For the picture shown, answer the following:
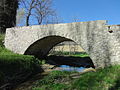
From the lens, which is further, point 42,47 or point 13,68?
point 42,47

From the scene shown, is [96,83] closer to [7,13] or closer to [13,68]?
[13,68]

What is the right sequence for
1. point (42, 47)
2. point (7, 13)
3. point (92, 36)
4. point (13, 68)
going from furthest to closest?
point (7, 13), point (42, 47), point (92, 36), point (13, 68)

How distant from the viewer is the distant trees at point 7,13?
1305cm

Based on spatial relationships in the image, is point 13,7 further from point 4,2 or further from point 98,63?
point 98,63

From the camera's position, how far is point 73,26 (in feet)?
24.9

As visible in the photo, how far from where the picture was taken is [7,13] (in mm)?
13352

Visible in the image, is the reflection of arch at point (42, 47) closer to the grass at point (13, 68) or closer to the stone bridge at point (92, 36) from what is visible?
the stone bridge at point (92, 36)

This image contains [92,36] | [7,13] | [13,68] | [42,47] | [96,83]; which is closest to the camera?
[96,83]

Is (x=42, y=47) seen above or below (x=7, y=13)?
below

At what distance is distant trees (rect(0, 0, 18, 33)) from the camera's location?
13.0 meters

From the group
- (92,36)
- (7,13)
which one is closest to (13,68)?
(92,36)

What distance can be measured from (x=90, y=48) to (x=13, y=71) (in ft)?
13.1

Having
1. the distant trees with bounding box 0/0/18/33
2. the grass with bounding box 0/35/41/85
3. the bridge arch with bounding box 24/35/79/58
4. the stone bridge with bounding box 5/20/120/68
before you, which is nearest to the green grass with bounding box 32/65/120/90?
the stone bridge with bounding box 5/20/120/68

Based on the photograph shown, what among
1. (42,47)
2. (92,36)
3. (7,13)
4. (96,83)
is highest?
(7,13)
